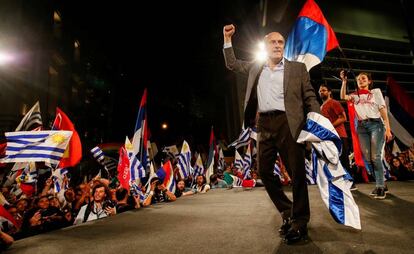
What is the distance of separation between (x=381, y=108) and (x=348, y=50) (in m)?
10.9

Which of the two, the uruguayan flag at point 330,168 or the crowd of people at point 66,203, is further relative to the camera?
the crowd of people at point 66,203

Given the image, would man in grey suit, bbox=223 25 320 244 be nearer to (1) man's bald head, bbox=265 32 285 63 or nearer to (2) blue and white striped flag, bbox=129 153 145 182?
(1) man's bald head, bbox=265 32 285 63

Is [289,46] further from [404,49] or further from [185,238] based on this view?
[404,49]

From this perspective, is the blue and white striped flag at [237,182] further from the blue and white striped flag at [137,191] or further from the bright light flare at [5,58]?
the bright light flare at [5,58]

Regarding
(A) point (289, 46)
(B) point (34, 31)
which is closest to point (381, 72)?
(A) point (289, 46)

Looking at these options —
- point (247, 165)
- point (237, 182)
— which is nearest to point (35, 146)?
point (237, 182)

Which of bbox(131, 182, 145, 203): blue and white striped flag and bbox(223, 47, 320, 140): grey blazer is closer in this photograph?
bbox(223, 47, 320, 140): grey blazer

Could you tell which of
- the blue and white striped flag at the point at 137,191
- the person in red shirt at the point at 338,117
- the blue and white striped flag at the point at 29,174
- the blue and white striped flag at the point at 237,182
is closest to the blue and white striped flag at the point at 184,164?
the blue and white striped flag at the point at 237,182

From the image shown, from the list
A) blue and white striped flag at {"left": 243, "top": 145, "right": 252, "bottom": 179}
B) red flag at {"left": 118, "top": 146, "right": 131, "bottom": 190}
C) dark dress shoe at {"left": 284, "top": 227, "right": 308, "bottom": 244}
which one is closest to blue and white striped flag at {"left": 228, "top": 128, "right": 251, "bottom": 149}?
blue and white striped flag at {"left": 243, "top": 145, "right": 252, "bottom": 179}

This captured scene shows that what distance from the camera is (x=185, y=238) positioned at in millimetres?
2941

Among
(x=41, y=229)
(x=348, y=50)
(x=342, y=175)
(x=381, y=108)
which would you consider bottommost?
(x=41, y=229)

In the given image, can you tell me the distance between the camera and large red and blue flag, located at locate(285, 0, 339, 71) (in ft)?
18.9

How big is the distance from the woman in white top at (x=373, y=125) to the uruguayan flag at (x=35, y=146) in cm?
524

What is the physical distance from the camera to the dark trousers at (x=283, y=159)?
260 cm
